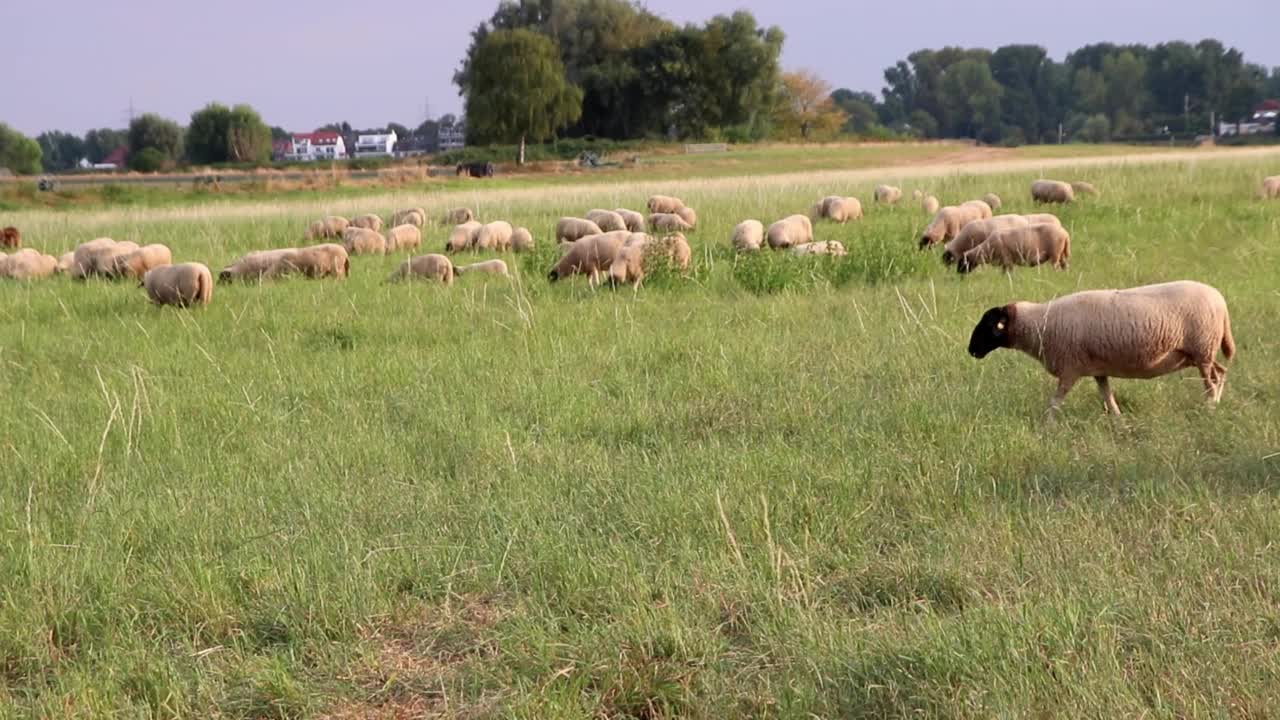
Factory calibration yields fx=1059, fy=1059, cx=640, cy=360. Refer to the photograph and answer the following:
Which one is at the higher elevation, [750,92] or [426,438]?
[750,92]

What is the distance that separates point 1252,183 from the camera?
2194 cm

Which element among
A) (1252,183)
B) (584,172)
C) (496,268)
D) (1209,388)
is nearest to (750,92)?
(584,172)

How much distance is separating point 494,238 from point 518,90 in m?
46.8

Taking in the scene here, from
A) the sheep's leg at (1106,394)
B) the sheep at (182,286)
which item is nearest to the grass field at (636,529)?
the sheep's leg at (1106,394)

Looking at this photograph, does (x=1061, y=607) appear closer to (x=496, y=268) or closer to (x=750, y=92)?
(x=496, y=268)

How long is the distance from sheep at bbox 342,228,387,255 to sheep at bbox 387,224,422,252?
0.34 metres

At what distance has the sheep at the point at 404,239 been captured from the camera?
17797 millimetres

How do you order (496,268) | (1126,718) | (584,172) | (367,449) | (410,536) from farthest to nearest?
(584,172) < (496,268) < (367,449) < (410,536) < (1126,718)

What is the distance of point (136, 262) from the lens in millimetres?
14625

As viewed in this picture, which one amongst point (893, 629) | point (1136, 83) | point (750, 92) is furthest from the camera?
point (1136, 83)

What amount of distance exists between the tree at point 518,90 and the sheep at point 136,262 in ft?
157

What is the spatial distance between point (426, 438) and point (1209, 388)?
465 centimetres

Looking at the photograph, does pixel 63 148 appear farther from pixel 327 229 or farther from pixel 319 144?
pixel 327 229

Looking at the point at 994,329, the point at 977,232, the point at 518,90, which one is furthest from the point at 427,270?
the point at 518,90
